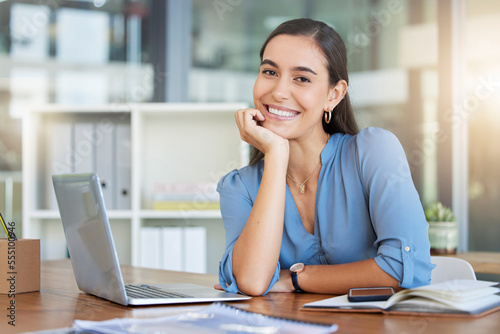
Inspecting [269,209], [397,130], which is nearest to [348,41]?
[397,130]

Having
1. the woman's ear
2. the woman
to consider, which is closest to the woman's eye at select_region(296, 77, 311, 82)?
the woman

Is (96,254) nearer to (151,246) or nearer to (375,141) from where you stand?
(375,141)

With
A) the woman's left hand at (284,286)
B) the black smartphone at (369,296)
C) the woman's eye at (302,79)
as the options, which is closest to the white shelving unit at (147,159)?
the woman's eye at (302,79)

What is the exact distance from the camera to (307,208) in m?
1.70

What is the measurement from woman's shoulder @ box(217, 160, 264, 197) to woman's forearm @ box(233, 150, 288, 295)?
5.9 inches

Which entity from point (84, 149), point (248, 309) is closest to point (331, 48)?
point (248, 309)

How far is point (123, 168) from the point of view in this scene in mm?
3012

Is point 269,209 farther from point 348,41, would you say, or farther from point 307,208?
point 348,41

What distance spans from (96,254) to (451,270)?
0.99 meters

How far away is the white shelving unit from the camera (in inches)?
117

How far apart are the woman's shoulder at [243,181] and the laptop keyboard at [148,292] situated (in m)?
0.40

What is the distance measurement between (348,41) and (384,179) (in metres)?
2.32

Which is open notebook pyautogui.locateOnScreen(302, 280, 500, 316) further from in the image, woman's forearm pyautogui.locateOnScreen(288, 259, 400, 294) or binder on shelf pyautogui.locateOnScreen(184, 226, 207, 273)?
binder on shelf pyautogui.locateOnScreen(184, 226, 207, 273)

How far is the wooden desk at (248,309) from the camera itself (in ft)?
3.12
